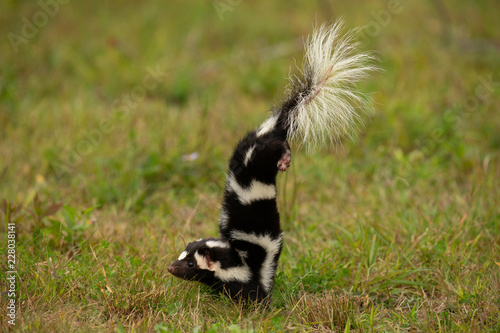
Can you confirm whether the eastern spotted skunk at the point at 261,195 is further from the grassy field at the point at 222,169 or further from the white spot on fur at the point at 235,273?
the grassy field at the point at 222,169

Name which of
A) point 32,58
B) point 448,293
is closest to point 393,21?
point 32,58

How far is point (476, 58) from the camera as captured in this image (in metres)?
7.47

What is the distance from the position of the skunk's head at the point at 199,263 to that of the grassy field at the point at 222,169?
0.15 meters

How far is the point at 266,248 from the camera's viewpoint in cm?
292

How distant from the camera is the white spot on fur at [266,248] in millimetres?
2898

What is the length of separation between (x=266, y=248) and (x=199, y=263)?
1.30 ft

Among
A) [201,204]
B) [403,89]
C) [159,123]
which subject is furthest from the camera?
[403,89]

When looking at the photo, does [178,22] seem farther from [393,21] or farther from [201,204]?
[201,204]

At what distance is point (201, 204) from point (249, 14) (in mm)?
5568

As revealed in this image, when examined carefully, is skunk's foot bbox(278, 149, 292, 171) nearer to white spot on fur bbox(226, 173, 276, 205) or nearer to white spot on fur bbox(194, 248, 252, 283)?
white spot on fur bbox(226, 173, 276, 205)

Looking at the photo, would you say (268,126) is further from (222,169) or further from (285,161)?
(222,169)

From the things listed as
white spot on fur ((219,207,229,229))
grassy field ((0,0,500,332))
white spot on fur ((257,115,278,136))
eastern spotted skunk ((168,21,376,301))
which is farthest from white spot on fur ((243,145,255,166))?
grassy field ((0,0,500,332))

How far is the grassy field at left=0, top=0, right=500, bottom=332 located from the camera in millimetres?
2984

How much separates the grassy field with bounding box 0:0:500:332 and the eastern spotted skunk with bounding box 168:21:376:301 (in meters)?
0.18
